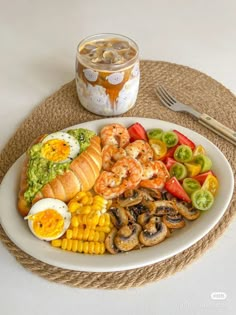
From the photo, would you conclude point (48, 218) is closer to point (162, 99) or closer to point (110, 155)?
point (110, 155)

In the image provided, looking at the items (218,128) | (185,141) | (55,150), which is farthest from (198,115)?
(55,150)

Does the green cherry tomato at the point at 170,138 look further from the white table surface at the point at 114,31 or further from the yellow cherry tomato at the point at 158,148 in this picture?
the white table surface at the point at 114,31

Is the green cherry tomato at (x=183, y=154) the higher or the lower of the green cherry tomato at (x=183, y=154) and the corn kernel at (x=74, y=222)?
the higher

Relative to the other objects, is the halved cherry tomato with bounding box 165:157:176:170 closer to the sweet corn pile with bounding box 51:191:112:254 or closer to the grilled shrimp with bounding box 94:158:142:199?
the grilled shrimp with bounding box 94:158:142:199

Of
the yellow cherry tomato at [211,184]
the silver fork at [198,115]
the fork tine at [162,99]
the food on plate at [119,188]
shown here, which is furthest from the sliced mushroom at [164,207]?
the fork tine at [162,99]

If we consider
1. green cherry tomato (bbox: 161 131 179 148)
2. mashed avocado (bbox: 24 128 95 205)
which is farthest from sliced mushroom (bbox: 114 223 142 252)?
green cherry tomato (bbox: 161 131 179 148)
